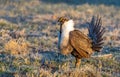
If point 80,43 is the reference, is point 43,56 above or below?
below

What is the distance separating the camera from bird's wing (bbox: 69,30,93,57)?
874 centimetres

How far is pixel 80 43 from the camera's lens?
29.2 ft

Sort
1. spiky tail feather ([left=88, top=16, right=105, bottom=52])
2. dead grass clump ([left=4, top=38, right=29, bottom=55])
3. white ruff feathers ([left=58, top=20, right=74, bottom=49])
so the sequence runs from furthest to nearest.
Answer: dead grass clump ([left=4, top=38, right=29, bottom=55]) < spiky tail feather ([left=88, top=16, right=105, bottom=52]) < white ruff feathers ([left=58, top=20, right=74, bottom=49])

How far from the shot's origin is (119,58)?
10.8 meters

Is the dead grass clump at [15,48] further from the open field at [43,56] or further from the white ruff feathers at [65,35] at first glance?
the white ruff feathers at [65,35]

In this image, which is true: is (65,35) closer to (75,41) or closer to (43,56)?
(75,41)

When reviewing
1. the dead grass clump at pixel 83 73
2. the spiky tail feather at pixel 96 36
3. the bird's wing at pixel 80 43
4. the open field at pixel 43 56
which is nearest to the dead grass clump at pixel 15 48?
the open field at pixel 43 56

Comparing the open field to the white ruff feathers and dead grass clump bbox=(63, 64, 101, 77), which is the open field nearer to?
dead grass clump bbox=(63, 64, 101, 77)

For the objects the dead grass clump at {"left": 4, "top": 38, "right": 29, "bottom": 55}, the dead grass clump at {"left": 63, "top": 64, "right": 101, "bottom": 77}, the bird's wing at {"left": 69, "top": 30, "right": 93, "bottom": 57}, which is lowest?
the dead grass clump at {"left": 63, "top": 64, "right": 101, "bottom": 77}


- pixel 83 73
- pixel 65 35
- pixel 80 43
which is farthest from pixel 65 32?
pixel 83 73

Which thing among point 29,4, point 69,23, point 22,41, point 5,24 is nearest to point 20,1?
point 29,4

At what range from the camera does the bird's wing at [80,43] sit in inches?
344

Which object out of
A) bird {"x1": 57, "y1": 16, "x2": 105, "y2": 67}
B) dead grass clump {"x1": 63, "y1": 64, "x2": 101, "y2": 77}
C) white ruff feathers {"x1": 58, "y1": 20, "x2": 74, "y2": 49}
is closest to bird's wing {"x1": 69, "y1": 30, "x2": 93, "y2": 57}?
bird {"x1": 57, "y1": 16, "x2": 105, "y2": 67}

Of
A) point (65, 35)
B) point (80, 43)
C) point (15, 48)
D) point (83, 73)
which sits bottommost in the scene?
point (83, 73)
